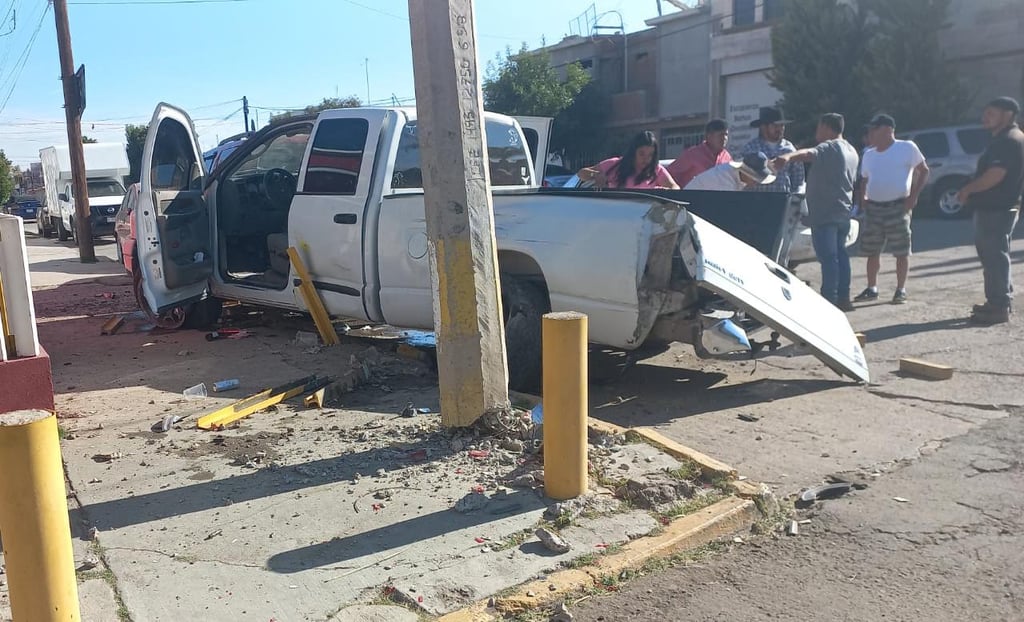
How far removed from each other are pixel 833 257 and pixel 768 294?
3.36 meters

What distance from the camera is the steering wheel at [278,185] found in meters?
8.27

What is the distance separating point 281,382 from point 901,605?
13.9ft

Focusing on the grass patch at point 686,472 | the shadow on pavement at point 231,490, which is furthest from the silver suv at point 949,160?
the shadow on pavement at point 231,490

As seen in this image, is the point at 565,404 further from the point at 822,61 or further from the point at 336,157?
the point at 822,61

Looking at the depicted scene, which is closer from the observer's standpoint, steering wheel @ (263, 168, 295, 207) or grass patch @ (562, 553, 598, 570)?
grass patch @ (562, 553, 598, 570)

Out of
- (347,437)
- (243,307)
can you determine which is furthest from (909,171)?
(243,307)

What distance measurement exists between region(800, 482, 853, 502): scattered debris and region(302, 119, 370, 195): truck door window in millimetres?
3980

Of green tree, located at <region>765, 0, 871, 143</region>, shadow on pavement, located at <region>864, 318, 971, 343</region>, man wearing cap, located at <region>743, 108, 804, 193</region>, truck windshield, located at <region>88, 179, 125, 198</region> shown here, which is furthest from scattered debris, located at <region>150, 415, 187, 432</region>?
green tree, located at <region>765, 0, 871, 143</region>

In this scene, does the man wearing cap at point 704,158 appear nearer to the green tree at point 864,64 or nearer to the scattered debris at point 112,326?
the scattered debris at point 112,326

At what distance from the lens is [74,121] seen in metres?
16.7

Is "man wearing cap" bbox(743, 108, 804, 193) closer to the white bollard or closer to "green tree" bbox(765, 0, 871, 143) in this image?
the white bollard

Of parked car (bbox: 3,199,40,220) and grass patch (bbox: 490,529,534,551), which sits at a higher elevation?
parked car (bbox: 3,199,40,220)

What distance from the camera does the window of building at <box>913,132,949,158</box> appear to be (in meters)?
17.0

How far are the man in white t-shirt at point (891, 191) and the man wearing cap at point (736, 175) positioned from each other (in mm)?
1904
